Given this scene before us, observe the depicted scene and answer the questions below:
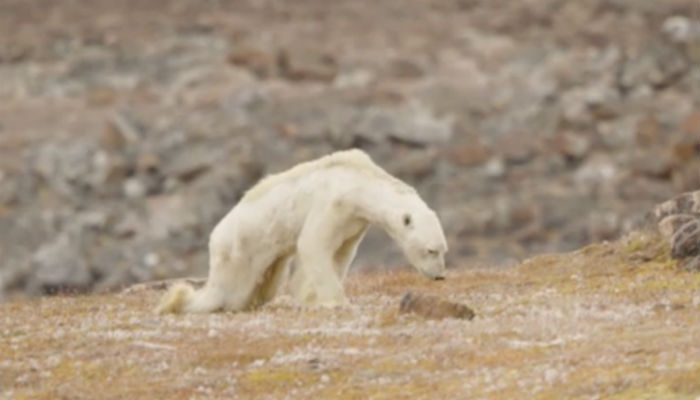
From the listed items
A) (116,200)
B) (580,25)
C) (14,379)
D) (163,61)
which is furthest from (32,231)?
(14,379)

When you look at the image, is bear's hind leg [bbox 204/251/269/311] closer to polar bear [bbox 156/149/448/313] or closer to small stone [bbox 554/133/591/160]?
polar bear [bbox 156/149/448/313]

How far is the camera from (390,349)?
25.4m

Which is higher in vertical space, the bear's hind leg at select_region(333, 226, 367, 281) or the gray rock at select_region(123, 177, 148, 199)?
the bear's hind leg at select_region(333, 226, 367, 281)

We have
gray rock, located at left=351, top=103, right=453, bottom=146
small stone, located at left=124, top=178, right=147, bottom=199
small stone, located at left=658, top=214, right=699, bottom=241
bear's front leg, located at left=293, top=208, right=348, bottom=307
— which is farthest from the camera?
gray rock, located at left=351, top=103, right=453, bottom=146

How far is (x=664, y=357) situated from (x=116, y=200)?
229ft

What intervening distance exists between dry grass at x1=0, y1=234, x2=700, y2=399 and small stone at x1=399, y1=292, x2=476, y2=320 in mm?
238

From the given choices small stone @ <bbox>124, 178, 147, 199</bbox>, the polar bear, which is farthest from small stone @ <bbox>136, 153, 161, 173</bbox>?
the polar bear

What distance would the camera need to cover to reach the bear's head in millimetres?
30328

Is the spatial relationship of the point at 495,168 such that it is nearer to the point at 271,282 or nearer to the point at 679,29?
the point at 679,29

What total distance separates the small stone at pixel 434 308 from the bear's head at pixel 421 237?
92.0 inches

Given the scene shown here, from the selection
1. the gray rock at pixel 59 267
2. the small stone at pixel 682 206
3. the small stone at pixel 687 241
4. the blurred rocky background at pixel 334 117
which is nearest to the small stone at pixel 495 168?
the blurred rocky background at pixel 334 117

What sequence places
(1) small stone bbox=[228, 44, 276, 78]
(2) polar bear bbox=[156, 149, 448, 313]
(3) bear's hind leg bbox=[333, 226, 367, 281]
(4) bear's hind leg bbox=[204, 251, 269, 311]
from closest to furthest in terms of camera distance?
1. (2) polar bear bbox=[156, 149, 448, 313]
2. (3) bear's hind leg bbox=[333, 226, 367, 281]
3. (4) bear's hind leg bbox=[204, 251, 269, 311]
4. (1) small stone bbox=[228, 44, 276, 78]

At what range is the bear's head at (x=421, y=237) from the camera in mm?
30328

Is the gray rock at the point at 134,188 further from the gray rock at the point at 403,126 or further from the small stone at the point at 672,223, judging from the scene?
the small stone at the point at 672,223
